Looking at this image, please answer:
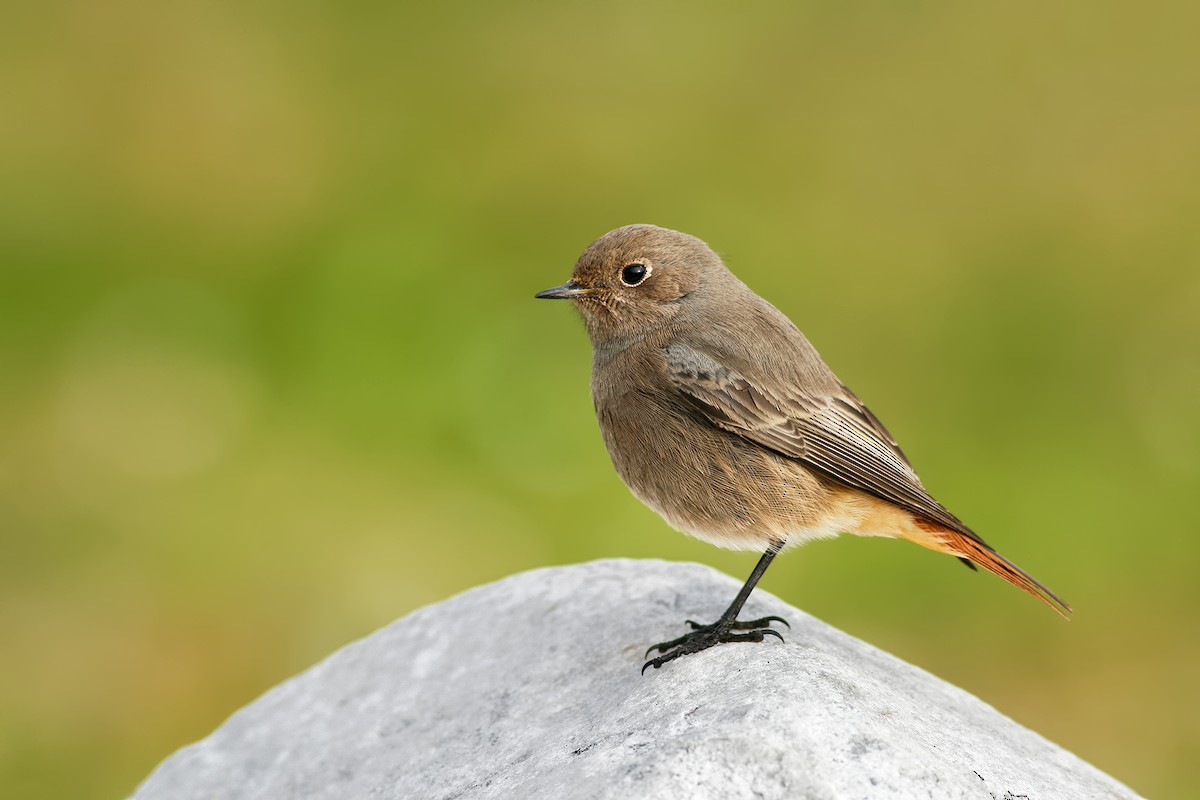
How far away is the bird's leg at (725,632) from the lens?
4516mm

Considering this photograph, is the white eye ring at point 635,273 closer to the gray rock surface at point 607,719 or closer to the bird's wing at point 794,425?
the bird's wing at point 794,425

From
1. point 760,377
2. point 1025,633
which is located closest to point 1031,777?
point 760,377

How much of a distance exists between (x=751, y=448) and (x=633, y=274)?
100 centimetres

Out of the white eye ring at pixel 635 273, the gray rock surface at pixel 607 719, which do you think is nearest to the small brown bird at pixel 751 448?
the white eye ring at pixel 635 273

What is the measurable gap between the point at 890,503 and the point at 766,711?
4.92ft

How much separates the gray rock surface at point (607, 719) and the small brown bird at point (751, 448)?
16.0 inches

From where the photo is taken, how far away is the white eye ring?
5.48 m

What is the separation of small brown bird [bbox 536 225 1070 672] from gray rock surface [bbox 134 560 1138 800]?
1.33 ft

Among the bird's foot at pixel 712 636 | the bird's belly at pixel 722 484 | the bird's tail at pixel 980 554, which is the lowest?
the bird's tail at pixel 980 554

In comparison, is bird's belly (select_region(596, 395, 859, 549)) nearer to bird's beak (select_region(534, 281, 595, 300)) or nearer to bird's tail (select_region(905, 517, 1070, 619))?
bird's tail (select_region(905, 517, 1070, 619))

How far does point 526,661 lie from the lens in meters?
4.97

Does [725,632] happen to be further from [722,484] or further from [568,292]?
[568,292]

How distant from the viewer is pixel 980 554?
500 cm

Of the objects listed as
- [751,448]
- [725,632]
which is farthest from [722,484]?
[725,632]
